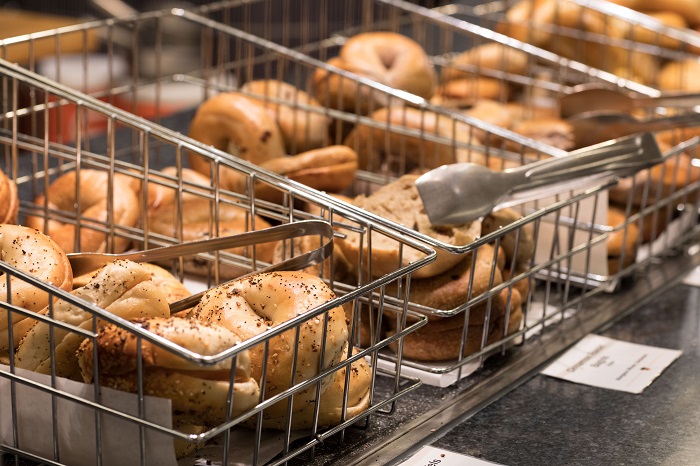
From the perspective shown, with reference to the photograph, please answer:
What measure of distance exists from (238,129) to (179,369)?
0.64 meters

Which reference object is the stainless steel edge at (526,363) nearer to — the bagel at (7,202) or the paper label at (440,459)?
the paper label at (440,459)

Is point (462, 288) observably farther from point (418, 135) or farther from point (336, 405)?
point (418, 135)

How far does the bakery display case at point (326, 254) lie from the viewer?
0.64 m

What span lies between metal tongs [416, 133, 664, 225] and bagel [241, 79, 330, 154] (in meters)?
0.36

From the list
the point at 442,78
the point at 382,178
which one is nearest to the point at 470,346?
the point at 382,178

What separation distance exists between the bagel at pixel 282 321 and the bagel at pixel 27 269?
10 centimetres

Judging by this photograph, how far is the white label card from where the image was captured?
0.93 m

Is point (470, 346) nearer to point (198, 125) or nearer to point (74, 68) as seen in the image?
point (198, 125)

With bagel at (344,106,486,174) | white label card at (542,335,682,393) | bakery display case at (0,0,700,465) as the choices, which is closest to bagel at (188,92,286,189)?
bakery display case at (0,0,700,465)

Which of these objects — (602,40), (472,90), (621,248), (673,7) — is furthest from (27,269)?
(673,7)

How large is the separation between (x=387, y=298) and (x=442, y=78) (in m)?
0.89

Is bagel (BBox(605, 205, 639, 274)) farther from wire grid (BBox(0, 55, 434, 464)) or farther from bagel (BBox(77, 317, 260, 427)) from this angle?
bagel (BBox(77, 317, 260, 427))

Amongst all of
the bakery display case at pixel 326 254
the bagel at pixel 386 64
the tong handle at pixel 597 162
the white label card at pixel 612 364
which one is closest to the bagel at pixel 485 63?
the bakery display case at pixel 326 254

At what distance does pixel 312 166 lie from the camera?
1.10m
